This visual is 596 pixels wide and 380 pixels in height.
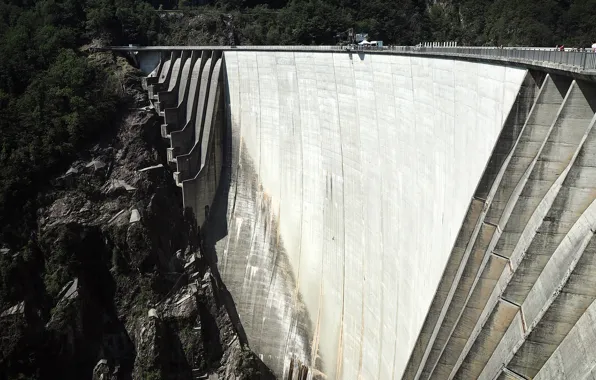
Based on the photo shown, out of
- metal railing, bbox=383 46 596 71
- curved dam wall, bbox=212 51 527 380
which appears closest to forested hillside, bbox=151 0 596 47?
curved dam wall, bbox=212 51 527 380

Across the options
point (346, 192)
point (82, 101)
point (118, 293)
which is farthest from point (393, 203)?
point (82, 101)

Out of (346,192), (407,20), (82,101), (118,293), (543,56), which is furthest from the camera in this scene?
(407,20)

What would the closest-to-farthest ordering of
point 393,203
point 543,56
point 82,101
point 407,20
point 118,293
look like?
point 543,56
point 393,203
point 118,293
point 82,101
point 407,20

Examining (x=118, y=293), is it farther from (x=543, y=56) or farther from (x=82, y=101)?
(x=543, y=56)

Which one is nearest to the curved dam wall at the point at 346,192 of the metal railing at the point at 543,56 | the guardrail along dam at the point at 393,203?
the guardrail along dam at the point at 393,203

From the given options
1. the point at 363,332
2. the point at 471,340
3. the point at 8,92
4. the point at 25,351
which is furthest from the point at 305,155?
the point at 8,92

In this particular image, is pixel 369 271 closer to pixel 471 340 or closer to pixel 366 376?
pixel 366 376
